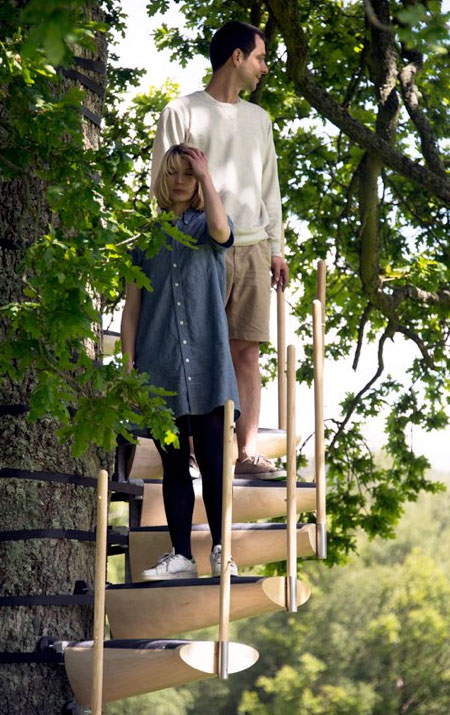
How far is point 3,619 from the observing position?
4.12 m

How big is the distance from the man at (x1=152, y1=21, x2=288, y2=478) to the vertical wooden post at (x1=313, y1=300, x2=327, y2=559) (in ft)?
0.64

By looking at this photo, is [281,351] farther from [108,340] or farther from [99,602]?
[99,602]

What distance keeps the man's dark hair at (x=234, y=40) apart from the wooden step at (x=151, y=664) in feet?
6.95

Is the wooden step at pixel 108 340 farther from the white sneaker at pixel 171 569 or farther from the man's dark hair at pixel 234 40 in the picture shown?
the white sneaker at pixel 171 569

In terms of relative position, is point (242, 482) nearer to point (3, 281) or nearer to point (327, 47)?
point (3, 281)

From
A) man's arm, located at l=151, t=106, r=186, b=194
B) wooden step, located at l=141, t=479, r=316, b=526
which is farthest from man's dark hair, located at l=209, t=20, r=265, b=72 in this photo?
wooden step, located at l=141, t=479, r=316, b=526

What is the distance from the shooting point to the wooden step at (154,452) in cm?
475

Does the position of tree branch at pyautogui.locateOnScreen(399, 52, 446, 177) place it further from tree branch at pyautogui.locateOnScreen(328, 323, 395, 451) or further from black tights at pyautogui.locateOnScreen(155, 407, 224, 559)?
black tights at pyautogui.locateOnScreen(155, 407, 224, 559)

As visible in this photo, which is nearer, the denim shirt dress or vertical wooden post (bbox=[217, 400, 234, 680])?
vertical wooden post (bbox=[217, 400, 234, 680])

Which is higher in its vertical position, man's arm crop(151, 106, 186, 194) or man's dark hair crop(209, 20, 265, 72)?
man's dark hair crop(209, 20, 265, 72)

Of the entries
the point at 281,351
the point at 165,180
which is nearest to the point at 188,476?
the point at 165,180

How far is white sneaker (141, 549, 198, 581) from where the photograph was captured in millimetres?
3953

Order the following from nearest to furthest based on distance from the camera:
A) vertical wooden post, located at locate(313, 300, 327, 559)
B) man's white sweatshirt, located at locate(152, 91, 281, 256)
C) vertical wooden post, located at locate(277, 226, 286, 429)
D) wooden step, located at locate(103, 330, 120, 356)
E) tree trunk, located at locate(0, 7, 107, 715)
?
tree trunk, located at locate(0, 7, 107, 715)
vertical wooden post, located at locate(313, 300, 327, 559)
man's white sweatshirt, located at locate(152, 91, 281, 256)
vertical wooden post, located at locate(277, 226, 286, 429)
wooden step, located at locate(103, 330, 120, 356)

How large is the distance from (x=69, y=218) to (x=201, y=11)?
515cm
